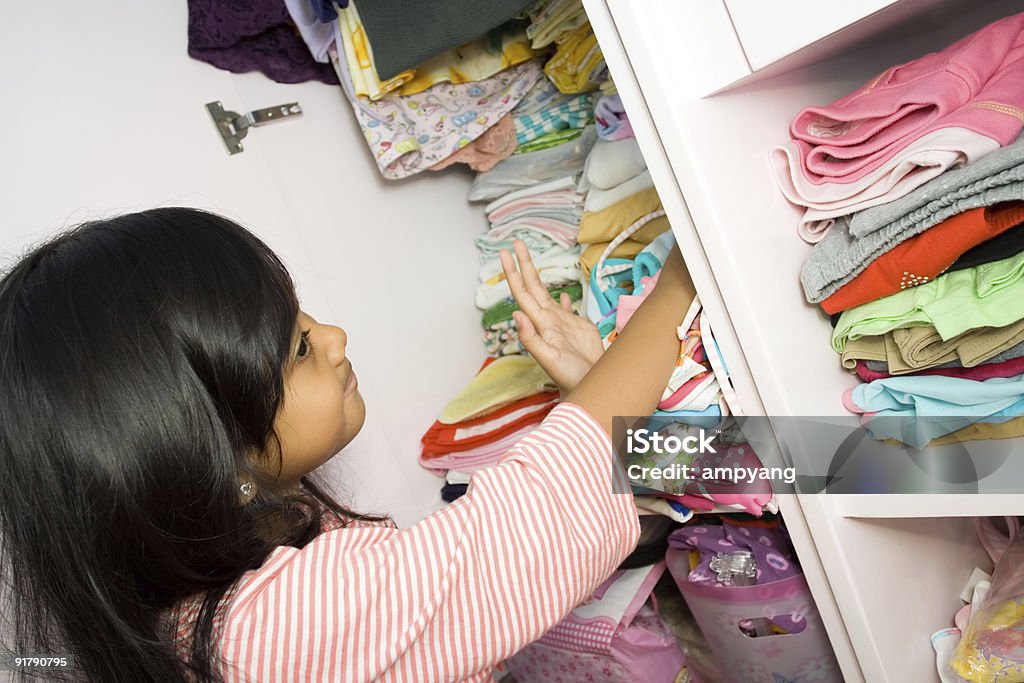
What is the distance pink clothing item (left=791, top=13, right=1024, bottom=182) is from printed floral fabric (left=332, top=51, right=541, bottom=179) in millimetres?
598

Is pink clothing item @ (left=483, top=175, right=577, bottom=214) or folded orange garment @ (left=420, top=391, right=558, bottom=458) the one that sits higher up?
pink clothing item @ (left=483, top=175, right=577, bottom=214)

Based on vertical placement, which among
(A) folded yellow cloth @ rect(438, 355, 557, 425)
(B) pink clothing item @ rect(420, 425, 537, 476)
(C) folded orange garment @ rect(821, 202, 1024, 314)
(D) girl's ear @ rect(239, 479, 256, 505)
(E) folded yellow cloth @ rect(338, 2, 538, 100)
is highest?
(E) folded yellow cloth @ rect(338, 2, 538, 100)

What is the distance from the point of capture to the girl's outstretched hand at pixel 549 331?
0.91 m

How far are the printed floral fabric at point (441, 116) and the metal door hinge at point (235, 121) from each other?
13cm

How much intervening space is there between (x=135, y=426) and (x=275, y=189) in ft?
1.96

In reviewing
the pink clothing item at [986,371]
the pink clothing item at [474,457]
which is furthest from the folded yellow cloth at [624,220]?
the pink clothing item at [986,371]

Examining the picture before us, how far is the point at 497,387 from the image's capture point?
1.26 m

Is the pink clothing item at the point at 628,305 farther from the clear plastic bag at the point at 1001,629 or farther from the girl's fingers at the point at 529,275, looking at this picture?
the clear plastic bag at the point at 1001,629

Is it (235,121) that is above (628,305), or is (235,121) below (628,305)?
above

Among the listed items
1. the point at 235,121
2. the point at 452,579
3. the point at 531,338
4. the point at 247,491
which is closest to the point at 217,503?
the point at 247,491

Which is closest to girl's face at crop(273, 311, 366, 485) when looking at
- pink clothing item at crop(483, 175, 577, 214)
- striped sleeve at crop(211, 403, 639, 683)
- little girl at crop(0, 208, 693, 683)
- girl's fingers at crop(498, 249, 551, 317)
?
little girl at crop(0, 208, 693, 683)

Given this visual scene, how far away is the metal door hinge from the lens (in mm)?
1118

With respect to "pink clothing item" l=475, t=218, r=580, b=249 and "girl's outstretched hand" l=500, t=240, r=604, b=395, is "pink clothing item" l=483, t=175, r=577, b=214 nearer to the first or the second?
"pink clothing item" l=475, t=218, r=580, b=249

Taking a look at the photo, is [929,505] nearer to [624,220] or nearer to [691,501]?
[691,501]
